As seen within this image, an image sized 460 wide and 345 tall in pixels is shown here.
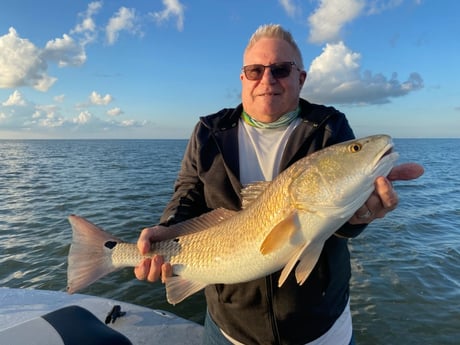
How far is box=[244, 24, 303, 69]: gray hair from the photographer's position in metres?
3.04

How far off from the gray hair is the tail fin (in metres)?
2.27

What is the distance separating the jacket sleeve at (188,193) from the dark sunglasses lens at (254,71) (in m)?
0.70

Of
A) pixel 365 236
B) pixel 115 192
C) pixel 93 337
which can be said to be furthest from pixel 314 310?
pixel 115 192

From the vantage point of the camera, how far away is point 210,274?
2.86m

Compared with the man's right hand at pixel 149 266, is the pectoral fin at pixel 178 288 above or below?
below

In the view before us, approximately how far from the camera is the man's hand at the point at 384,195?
88.2 inches

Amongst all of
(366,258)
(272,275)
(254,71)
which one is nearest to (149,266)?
(272,275)

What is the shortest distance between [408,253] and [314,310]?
9011 millimetres

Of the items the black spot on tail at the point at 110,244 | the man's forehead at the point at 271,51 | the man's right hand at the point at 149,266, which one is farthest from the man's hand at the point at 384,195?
the black spot on tail at the point at 110,244

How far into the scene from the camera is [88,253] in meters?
3.22

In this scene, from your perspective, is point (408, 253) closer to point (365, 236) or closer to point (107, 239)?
point (365, 236)

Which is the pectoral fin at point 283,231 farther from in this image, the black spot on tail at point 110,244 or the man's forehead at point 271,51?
the black spot on tail at point 110,244

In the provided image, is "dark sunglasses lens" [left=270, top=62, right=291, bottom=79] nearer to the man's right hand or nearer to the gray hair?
the gray hair

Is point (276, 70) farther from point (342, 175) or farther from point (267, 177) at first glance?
point (342, 175)
